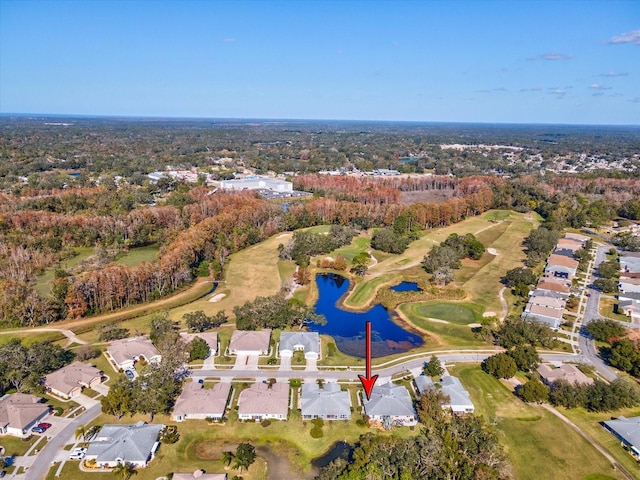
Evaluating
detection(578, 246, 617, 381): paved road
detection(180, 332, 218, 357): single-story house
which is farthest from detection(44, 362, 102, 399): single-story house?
detection(578, 246, 617, 381): paved road

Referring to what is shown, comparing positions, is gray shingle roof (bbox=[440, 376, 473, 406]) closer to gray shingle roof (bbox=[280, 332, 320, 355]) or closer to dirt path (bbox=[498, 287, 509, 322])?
gray shingle roof (bbox=[280, 332, 320, 355])

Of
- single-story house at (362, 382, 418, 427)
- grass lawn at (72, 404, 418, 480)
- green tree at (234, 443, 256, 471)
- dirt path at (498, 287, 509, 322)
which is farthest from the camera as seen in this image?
dirt path at (498, 287, 509, 322)

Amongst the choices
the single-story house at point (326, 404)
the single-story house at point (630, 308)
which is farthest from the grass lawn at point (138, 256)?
the single-story house at point (630, 308)

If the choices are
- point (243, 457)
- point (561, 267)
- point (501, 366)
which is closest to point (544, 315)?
point (501, 366)

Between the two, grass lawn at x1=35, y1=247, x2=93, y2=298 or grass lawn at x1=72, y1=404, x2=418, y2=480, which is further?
grass lawn at x1=35, y1=247, x2=93, y2=298

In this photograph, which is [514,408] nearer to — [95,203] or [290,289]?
[290,289]

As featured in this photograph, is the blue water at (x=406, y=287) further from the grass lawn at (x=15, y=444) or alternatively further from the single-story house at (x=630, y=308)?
the grass lawn at (x=15, y=444)

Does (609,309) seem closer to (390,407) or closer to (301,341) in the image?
(390,407)
